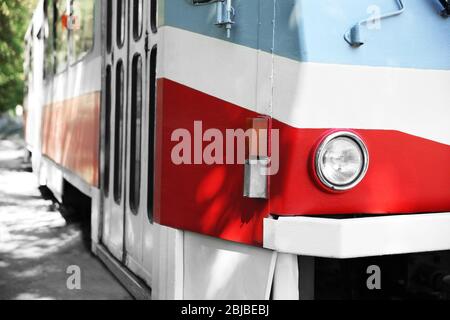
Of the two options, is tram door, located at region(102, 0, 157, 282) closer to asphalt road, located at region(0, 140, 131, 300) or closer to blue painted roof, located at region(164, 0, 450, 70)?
asphalt road, located at region(0, 140, 131, 300)

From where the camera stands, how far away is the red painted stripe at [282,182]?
105 inches

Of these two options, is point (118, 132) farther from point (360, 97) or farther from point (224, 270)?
point (360, 97)

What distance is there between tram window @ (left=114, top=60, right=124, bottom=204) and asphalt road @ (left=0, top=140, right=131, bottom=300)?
28.0 inches

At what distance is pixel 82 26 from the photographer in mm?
6215

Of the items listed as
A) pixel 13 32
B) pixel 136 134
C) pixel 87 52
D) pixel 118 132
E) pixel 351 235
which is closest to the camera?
pixel 351 235

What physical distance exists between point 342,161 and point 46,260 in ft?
12.4

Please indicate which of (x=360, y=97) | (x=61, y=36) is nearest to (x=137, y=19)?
(x=360, y=97)

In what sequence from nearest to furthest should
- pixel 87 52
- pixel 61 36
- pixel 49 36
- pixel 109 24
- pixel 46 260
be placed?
pixel 109 24
pixel 46 260
pixel 87 52
pixel 61 36
pixel 49 36

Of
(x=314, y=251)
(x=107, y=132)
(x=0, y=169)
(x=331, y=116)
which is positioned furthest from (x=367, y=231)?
(x=0, y=169)

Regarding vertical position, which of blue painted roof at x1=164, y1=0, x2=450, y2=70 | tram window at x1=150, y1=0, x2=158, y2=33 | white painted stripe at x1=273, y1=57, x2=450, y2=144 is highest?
tram window at x1=150, y1=0, x2=158, y2=33

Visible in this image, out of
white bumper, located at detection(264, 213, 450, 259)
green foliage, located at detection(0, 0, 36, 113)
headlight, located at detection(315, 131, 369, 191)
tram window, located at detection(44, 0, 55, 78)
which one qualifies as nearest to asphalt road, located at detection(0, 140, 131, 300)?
tram window, located at detection(44, 0, 55, 78)

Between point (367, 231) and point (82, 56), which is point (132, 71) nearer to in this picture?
point (82, 56)

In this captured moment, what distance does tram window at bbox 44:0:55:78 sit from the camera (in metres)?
8.58
